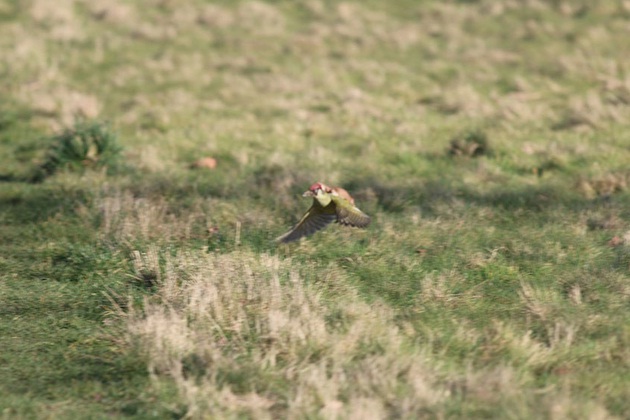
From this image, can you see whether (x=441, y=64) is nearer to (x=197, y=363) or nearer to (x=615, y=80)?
(x=615, y=80)

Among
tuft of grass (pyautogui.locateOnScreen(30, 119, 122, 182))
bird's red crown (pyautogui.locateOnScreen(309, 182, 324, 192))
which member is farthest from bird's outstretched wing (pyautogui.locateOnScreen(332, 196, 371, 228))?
tuft of grass (pyautogui.locateOnScreen(30, 119, 122, 182))

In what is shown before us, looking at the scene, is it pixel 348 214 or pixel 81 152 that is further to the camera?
pixel 81 152

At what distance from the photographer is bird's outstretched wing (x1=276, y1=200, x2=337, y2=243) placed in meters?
6.43

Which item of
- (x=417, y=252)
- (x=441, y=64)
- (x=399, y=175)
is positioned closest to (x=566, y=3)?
(x=441, y=64)

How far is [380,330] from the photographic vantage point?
5324 mm

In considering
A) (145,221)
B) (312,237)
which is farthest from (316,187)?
(145,221)

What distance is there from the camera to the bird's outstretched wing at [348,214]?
6.41 m

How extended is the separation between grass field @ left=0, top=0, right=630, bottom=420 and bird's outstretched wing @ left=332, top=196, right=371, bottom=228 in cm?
37

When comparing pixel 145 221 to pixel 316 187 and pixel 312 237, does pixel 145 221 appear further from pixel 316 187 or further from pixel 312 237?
pixel 316 187

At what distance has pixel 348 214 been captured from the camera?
21.4 ft

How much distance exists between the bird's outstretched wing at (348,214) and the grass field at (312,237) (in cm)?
37

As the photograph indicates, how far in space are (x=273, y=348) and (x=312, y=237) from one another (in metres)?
2.15

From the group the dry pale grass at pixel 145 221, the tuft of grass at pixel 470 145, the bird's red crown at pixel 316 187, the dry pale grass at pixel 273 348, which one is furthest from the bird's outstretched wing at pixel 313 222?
the tuft of grass at pixel 470 145

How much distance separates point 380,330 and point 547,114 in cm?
768
